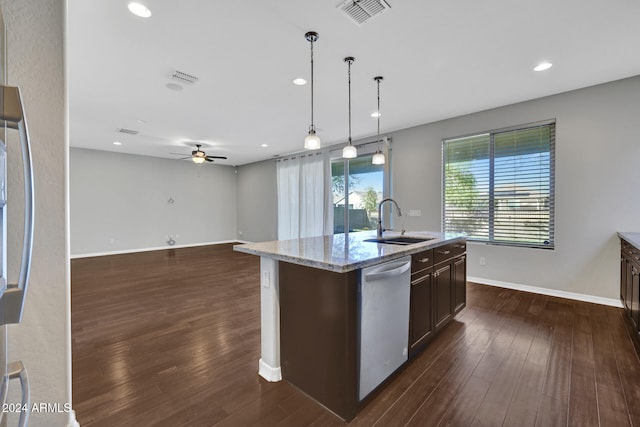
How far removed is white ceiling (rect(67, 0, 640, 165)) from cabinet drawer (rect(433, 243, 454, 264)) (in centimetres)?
193

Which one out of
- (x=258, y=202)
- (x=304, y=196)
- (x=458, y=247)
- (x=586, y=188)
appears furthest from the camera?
(x=258, y=202)

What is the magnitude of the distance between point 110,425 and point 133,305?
2.27 m

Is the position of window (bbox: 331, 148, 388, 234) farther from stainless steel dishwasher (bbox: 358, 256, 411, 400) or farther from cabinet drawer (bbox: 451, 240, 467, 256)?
stainless steel dishwasher (bbox: 358, 256, 411, 400)

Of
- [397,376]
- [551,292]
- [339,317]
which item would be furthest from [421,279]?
[551,292]

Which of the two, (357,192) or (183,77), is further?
(357,192)

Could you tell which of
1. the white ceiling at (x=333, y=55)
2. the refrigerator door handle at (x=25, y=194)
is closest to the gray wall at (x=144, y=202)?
the white ceiling at (x=333, y=55)

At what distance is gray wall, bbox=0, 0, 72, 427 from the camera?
1.25 meters

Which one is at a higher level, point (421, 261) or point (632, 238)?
point (632, 238)

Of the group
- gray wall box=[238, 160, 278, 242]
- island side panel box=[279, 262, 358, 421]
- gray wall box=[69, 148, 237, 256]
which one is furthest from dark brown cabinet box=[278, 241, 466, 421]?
gray wall box=[69, 148, 237, 256]

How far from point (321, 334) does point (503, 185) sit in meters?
4.00

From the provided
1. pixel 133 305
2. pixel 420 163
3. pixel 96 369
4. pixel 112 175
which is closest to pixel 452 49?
pixel 420 163

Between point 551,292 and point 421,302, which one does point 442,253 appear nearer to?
point 421,302

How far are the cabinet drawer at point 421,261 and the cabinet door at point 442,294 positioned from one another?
17 cm

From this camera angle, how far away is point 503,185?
13.8 ft
